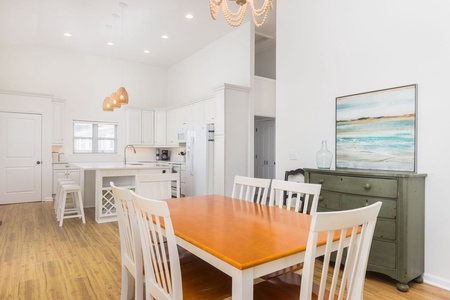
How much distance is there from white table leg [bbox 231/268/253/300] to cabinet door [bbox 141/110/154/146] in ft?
22.7

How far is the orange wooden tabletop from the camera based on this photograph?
1155mm

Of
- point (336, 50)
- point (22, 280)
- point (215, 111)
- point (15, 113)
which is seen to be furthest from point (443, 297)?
point (15, 113)

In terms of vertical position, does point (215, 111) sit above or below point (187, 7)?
below

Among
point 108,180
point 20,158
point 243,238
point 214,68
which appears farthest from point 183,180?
point 243,238

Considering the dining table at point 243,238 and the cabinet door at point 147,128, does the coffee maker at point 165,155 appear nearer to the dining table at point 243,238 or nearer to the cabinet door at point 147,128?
the cabinet door at point 147,128

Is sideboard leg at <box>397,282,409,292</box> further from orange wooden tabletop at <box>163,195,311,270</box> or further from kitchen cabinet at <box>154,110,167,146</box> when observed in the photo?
kitchen cabinet at <box>154,110,167,146</box>

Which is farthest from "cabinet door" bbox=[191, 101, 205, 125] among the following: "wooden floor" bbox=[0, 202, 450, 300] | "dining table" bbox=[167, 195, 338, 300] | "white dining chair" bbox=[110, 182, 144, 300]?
"white dining chair" bbox=[110, 182, 144, 300]

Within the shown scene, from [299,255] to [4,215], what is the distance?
5728 mm

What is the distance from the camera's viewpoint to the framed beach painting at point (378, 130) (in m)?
2.59

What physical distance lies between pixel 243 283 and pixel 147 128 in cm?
705

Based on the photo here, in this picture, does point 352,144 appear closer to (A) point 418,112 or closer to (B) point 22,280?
(A) point 418,112

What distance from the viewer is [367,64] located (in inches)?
114

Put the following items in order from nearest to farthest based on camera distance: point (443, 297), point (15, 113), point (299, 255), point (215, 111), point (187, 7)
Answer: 1. point (299, 255)
2. point (443, 297)
3. point (187, 7)
4. point (215, 111)
5. point (15, 113)

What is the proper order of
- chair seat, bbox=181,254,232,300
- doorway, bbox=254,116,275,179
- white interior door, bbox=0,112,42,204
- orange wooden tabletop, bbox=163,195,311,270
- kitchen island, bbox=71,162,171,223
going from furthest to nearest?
doorway, bbox=254,116,275,179
white interior door, bbox=0,112,42,204
kitchen island, bbox=71,162,171,223
chair seat, bbox=181,254,232,300
orange wooden tabletop, bbox=163,195,311,270
